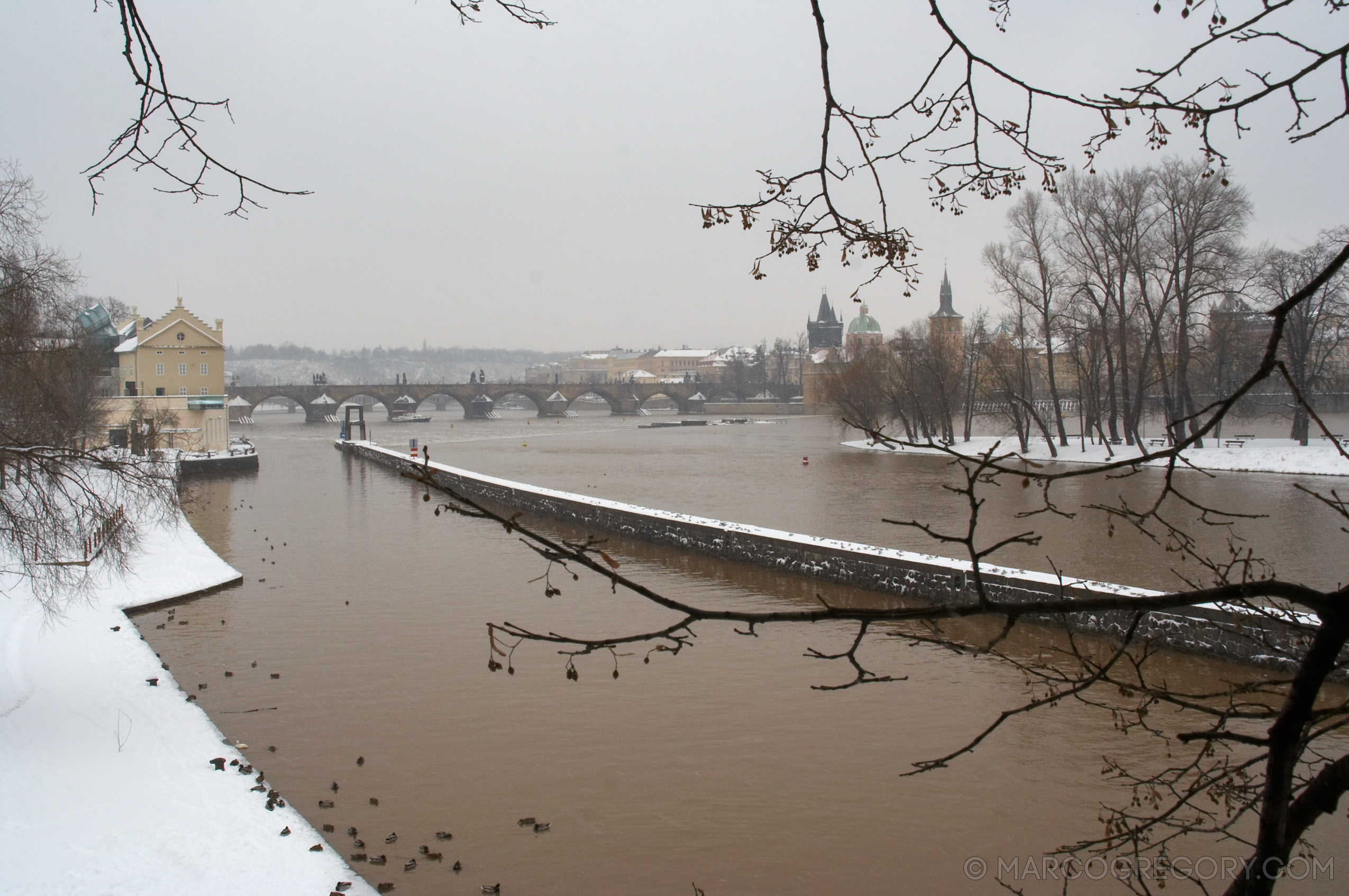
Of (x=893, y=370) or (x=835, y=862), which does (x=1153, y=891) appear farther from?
(x=893, y=370)

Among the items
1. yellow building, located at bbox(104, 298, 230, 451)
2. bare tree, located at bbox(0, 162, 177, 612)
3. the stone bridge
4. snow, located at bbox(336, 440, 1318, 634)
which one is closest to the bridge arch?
the stone bridge

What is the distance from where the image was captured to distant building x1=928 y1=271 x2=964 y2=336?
47.2 meters

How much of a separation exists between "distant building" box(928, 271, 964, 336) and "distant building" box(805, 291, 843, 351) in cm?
2398

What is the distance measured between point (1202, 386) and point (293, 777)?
47087 millimetres

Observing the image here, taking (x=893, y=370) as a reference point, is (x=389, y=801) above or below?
below

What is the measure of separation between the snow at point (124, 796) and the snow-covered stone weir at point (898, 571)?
2.47m

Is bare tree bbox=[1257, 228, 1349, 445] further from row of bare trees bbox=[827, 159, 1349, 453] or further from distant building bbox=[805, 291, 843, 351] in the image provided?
distant building bbox=[805, 291, 843, 351]

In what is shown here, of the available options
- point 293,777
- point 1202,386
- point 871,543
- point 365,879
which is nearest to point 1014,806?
point 365,879

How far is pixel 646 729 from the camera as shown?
857 cm

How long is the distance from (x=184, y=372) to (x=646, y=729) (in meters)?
43.5

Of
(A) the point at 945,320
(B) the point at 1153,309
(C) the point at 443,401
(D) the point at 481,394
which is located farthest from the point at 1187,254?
(C) the point at 443,401

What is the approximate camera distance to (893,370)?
151 ft

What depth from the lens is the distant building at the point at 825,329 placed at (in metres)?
122

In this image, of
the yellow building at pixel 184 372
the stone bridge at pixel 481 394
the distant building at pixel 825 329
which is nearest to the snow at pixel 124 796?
the yellow building at pixel 184 372
